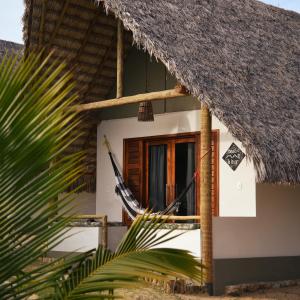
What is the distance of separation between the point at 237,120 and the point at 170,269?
525 centimetres

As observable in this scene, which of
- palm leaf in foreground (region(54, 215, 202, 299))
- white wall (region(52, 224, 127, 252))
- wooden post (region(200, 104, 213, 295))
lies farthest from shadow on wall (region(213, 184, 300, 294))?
palm leaf in foreground (region(54, 215, 202, 299))

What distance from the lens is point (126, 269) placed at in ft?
9.36

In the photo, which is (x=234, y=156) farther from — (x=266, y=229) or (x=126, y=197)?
(x=126, y=197)

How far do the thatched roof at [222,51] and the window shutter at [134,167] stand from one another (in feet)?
3.72

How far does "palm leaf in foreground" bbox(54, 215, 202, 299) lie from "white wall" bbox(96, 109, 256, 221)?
20.3 feet

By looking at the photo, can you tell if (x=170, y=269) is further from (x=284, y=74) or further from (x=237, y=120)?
(x=284, y=74)

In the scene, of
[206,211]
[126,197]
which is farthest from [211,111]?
[126,197]

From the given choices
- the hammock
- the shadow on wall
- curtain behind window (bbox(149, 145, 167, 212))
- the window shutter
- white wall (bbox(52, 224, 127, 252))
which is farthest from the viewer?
the window shutter

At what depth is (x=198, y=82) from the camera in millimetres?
8055

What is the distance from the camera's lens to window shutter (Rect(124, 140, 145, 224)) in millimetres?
11078

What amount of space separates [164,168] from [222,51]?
2248mm

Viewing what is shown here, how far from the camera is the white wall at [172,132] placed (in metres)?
9.37

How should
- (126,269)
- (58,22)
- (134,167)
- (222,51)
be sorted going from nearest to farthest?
(126,269), (222,51), (58,22), (134,167)

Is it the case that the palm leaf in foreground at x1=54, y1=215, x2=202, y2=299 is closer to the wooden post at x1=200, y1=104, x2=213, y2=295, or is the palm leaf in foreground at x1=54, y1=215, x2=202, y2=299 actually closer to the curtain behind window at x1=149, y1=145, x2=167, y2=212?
the wooden post at x1=200, y1=104, x2=213, y2=295
